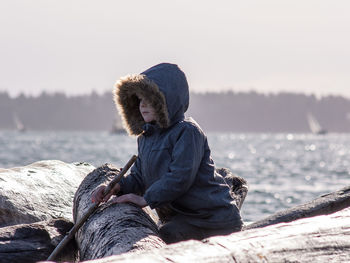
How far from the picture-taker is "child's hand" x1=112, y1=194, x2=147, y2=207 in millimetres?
4920

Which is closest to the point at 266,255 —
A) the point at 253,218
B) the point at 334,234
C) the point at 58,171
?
the point at 334,234

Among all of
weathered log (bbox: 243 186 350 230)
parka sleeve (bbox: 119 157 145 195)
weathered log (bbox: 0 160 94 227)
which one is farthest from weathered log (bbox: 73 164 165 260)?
weathered log (bbox: 243 186 350 230)

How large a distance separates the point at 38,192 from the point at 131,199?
234 cm

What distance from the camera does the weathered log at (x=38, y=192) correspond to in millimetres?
6672

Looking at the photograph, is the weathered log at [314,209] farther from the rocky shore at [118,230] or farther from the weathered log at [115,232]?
the weathered log at [115,232]

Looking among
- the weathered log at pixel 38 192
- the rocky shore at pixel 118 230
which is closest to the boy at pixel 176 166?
the rocky shore at pixel 118 230

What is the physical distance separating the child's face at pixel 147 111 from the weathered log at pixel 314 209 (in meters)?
1.69

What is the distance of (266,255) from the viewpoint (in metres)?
3.62

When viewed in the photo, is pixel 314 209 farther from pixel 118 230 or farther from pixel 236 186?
pixel 118 230

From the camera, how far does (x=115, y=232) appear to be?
15.4ft

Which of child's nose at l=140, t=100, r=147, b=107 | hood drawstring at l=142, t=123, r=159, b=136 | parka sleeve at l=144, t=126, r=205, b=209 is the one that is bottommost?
parka sleeve at l=144, t=126, r=205, b=209

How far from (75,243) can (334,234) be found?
2193 millimetres

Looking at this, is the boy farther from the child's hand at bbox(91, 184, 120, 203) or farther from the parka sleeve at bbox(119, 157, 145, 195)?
the parka sleeve at bbox(119, 157, 145, 195)

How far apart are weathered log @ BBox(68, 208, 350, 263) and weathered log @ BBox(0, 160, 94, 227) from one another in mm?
3331
